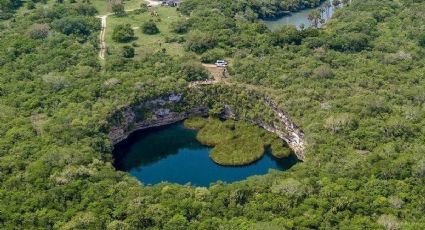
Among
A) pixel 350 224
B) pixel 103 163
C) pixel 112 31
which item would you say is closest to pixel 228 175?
pixel 103 163

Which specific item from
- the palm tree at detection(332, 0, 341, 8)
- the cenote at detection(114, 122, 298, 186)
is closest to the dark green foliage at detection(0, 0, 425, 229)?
the cenote at detection(114, 122, 298, 186)

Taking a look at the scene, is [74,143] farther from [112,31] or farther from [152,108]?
[112,31]

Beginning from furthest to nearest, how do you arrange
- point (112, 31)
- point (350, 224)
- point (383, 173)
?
1. point (112, 31)
2. point (383, 173)
3. point (350, 224)

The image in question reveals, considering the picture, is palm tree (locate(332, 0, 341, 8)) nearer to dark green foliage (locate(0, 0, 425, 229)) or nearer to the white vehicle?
dark green foliage (locate(0, 0, 425, 229))

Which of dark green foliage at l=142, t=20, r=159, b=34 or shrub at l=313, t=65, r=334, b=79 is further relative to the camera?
dark green foliage at l=142, t=20, r=159, b=34

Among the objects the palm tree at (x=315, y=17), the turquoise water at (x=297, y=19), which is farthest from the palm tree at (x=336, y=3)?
the palm tree at (x=315, y=17)

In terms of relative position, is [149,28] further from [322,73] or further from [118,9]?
[322,73]
